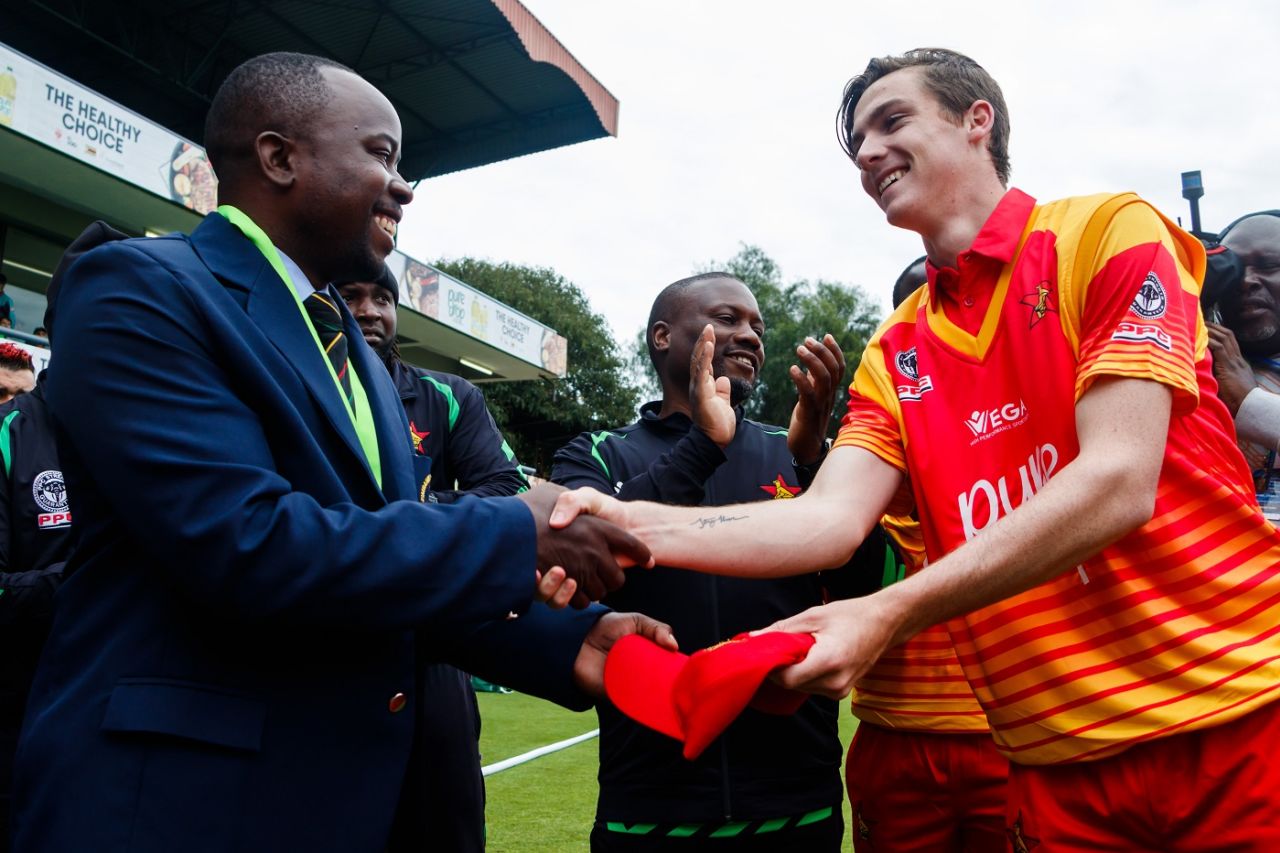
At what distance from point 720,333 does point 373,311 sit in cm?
141

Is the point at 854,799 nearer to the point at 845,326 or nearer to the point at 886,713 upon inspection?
the point at 886,713

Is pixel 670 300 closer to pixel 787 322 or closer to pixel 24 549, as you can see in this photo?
pixel 24 549

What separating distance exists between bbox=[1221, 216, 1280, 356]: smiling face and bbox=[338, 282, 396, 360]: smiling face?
9.93 ft

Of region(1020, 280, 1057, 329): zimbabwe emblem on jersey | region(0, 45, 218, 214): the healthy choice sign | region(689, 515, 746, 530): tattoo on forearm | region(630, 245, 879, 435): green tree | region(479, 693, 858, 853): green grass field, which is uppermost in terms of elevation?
region(630, 245, 879, 435): green tree

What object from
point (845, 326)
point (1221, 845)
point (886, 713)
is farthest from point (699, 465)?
point (845, 326)

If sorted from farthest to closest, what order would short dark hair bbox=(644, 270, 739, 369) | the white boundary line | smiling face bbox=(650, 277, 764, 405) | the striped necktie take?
the white boundary line
short dark hair bbox=(644, 270, 739, 369)
smiling face bbox=(650, 277, 764, 405)
the striped necktie

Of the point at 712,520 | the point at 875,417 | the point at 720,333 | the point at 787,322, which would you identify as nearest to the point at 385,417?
the point at 712,520

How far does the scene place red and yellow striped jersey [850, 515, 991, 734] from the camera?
284 centimetres

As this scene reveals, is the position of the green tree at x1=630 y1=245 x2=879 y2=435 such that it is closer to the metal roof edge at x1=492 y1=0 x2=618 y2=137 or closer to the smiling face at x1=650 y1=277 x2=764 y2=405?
the metal roof edge at x1=492 y1=0 x2=618 y2=137

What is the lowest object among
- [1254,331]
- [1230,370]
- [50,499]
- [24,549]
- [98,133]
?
[24,549]

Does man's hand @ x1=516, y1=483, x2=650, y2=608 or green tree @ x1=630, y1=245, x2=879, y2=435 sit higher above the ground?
green tree @ x1=630, y1=245, x2=879, y2=435

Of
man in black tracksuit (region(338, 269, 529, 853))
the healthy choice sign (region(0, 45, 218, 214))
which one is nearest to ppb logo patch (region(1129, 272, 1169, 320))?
man in black tracksuit (region(338, 269, 529, 853))

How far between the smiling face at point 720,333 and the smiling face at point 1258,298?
5.12 ft

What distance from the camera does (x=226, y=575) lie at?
1.46 meters
